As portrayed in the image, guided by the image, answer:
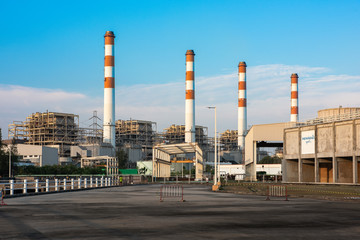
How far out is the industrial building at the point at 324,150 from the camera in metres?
68.4

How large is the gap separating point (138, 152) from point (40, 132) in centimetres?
2949

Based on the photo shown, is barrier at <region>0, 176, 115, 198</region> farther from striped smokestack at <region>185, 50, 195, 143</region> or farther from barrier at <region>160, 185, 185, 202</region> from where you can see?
striped smokestack at <region>185, 50, 195, 143</region>

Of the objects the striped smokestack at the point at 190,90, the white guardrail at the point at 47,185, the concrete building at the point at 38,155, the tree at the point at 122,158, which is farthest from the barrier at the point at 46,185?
the tree at the point at 122,158

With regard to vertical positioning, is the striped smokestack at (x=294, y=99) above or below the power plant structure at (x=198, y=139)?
above

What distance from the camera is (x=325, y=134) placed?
73.6 m

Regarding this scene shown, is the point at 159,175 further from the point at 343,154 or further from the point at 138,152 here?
the point at 138,152

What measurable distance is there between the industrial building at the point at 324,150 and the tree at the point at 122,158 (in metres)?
59.4

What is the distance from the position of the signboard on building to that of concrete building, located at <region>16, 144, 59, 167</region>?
2597 inches

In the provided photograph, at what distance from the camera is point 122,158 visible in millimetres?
133000

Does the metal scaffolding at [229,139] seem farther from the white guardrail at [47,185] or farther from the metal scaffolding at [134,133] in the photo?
the white guardrail at [47,185]

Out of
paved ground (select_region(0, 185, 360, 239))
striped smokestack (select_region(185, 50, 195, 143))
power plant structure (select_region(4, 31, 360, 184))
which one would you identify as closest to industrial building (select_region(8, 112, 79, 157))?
power plant structure (select_region(4, 31, 360, 184))

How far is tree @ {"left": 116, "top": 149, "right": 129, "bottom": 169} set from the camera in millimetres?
132500

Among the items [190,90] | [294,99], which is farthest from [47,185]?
[294,99]

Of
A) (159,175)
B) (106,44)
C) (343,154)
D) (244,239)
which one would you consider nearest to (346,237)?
(244,239)
